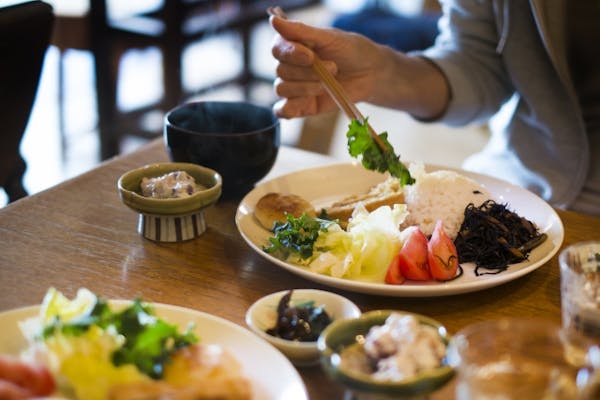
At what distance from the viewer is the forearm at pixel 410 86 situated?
6.09 ft

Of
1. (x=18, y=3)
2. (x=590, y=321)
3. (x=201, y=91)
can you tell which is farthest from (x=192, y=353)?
(x=201, y=91)

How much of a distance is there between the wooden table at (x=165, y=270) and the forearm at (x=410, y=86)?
59cm

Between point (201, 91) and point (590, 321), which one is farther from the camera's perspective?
point (201, 91)

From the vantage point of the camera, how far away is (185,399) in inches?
30.6

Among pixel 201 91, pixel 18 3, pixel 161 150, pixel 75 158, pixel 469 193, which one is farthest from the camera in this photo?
pixel 201 91

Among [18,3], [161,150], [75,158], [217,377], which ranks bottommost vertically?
[75,158]

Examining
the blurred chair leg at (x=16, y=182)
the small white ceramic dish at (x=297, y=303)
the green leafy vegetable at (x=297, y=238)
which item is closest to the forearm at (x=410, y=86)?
the green leafy vegetable at (x=297, y=238)

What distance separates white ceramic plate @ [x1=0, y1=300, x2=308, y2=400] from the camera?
88 cm

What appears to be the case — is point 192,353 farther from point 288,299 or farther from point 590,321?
point 590,321

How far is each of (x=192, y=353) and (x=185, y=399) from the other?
87 mm

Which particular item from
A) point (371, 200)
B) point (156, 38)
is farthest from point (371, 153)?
point (156, 38)

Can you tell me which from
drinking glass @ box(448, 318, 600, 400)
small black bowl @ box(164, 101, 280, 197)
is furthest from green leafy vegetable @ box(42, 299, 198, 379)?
small black bowl @ box(164, 101, 280, 197)

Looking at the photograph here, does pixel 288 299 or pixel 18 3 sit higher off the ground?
pixel 18 3

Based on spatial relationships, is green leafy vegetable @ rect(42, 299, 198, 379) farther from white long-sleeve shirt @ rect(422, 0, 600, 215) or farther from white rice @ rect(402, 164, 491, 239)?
white long-sleeve shirt @ rect(422, 0, 600, 215)
